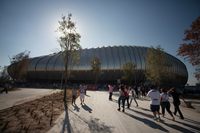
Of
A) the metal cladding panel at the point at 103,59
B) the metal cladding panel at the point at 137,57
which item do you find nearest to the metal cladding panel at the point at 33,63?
the metal cladding panel at the point at 103,59

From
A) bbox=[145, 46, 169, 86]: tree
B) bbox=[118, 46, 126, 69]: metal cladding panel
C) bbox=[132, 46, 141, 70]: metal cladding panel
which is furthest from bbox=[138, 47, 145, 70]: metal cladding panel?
bbox=[145, 46, 169, 86]: tree

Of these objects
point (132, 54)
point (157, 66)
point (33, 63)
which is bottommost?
point (157, 66)

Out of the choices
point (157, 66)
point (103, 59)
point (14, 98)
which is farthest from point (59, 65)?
point (14, 98)

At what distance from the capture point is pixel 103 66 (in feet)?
270

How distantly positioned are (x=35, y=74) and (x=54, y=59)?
12.6 m

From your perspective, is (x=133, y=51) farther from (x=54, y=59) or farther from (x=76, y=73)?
(x=54, y=59)

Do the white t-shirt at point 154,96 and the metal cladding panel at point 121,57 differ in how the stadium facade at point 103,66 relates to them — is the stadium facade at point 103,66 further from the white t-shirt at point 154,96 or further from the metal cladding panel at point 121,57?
the white t-shirt at point 154,96

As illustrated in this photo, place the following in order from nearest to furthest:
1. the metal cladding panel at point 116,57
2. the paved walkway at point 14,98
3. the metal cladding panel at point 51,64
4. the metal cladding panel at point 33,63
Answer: the paved walkway at point 14,98 → the metal cladding panel at point 116,57 → the metal cladding panel at point 51,64 → the metal cladding panel at point 33,63

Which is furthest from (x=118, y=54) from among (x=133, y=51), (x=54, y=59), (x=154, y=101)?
(x=154, y=101)

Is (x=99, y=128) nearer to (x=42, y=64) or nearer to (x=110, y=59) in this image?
(x=110, y=59)

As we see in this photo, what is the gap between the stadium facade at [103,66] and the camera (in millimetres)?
80500

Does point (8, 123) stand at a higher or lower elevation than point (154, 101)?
lower

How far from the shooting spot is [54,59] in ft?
310

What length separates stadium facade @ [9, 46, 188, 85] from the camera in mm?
80500
